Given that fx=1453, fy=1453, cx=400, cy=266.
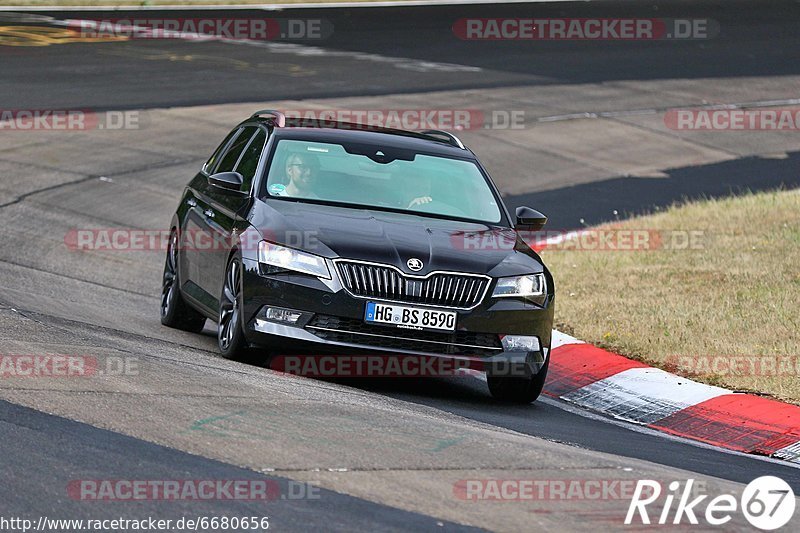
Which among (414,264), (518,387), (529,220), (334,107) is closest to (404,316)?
(414,264)

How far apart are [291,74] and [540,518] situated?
68.0 ft

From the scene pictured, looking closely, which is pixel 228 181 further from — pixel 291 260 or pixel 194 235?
pixel 291 260

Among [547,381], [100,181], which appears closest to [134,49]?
[100,181]

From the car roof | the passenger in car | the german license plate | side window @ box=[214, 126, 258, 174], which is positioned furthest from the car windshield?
the german license plate

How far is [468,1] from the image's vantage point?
37906 mm

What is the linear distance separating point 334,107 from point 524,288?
1394cm

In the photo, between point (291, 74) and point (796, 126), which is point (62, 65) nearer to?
point (291, 74)

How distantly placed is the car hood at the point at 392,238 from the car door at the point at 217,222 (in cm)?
37

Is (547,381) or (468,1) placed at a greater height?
(468,1)

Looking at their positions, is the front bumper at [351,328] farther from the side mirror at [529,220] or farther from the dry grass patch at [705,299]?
the dry grass patch at [705,299]

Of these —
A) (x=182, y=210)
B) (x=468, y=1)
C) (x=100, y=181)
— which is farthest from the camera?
(x=468, y=1)

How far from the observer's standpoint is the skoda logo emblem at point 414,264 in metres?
8.87

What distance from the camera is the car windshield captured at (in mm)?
9969

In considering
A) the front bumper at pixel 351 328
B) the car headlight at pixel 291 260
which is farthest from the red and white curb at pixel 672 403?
the car headlight at pixel 291 260
